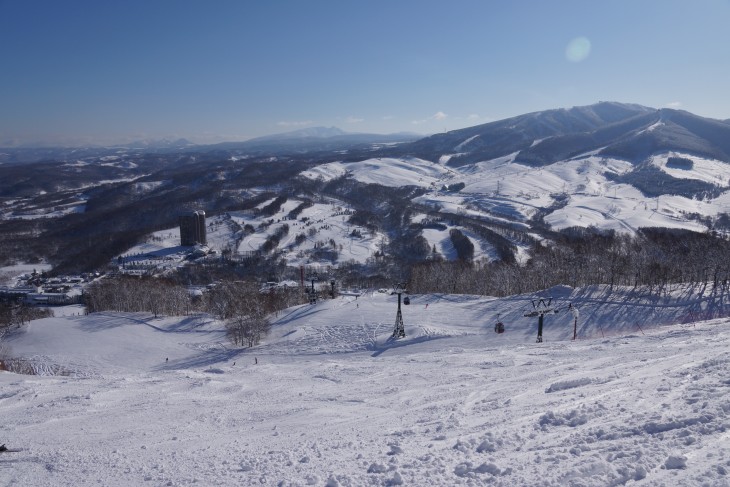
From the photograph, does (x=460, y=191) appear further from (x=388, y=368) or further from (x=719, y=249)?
(x=388, y=368)

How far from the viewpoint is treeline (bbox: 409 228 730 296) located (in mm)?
41906

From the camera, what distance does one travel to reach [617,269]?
45531 mm

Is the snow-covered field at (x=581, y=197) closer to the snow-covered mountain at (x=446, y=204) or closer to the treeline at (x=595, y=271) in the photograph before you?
the snow-covered mountain at (x=446, y=204)

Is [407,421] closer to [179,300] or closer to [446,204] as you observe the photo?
[179,300]

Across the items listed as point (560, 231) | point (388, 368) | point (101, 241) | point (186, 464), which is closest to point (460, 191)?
point (560, 231)

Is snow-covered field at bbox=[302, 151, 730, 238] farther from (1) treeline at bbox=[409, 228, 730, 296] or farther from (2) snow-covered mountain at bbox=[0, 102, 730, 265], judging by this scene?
(1) treeline at bbox=[409, 228, 730, 296]

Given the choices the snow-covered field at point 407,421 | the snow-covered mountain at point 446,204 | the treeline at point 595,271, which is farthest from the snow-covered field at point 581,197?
the snow-covered field at point 407,421

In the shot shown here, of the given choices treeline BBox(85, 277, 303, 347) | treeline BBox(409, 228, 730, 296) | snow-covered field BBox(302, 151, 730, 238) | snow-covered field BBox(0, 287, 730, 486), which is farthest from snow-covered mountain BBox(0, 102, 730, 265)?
snow-covered field BBox(0, 287, 730, 486)

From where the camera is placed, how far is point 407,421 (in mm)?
11320

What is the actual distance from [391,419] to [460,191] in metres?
164

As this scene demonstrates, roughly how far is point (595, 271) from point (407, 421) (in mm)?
42695

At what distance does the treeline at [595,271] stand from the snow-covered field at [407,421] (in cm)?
2331

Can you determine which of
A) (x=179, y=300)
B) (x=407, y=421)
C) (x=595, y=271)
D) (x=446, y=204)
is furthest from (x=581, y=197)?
(x=407, y=421)

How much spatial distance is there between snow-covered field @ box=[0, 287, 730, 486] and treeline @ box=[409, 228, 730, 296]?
76.5 ft
